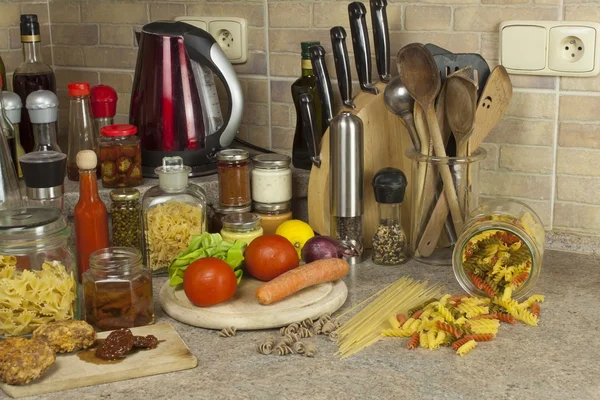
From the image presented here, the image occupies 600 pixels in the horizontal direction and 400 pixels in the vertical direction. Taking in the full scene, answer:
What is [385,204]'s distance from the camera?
5.15 feet

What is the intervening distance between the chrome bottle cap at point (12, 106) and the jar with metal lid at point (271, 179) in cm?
44

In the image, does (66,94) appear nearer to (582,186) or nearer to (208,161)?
(208,161)

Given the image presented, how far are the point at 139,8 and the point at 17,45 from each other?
0.94ft

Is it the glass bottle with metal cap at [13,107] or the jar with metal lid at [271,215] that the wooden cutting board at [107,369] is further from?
the glass bottle with metal cap at [13,107]

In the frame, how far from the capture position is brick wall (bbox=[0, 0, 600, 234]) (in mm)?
1571

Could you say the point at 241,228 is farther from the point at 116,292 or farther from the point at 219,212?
the point at 116,292

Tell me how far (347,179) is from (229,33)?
0.48 meters

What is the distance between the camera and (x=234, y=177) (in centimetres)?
164

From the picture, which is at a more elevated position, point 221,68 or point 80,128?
point 221,68

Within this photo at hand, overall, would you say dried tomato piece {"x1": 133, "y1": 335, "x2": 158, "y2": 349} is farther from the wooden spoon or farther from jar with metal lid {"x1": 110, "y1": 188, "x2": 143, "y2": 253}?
the wooden spoon

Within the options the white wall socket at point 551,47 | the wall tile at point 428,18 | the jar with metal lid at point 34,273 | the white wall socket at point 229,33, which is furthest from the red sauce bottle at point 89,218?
the white wall socket at point 551,47

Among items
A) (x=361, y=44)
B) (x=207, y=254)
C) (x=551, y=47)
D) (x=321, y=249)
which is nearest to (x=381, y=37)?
(x=361, y=44)

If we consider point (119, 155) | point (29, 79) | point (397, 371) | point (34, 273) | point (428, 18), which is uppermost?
point (428, 18)

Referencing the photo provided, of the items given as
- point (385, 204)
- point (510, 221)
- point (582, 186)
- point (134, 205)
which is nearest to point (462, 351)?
point (510, 221)
